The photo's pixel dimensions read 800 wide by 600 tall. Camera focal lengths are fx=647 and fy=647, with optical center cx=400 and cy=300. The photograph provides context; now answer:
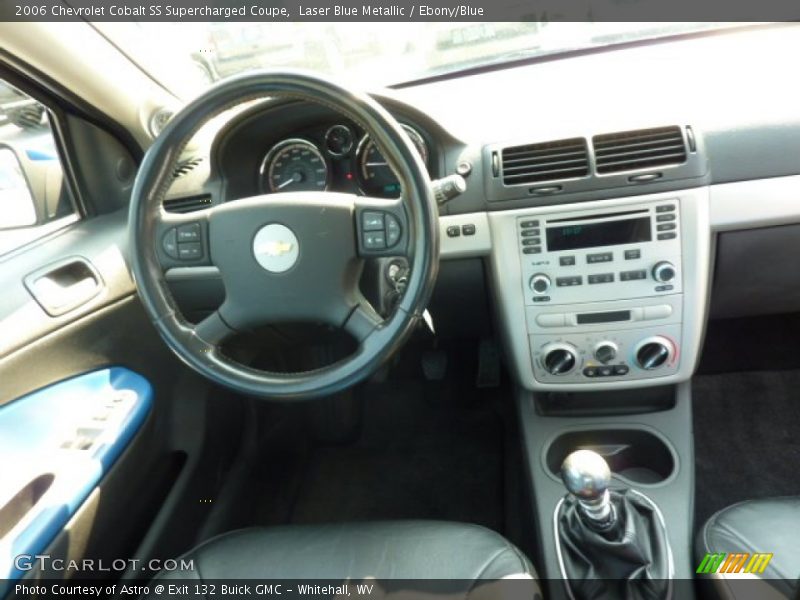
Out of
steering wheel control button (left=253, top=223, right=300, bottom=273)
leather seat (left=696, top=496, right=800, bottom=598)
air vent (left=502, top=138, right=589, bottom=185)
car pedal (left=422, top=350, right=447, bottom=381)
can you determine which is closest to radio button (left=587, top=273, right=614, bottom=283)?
air vent (left=502, top=138, right=589, bottom=185)

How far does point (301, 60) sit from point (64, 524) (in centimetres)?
119

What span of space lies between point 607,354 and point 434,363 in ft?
2.65

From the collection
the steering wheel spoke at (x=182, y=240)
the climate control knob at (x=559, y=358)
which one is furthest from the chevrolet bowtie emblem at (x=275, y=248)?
the climate control knob at (x=559, y=358)

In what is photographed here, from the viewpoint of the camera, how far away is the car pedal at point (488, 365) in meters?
2.33

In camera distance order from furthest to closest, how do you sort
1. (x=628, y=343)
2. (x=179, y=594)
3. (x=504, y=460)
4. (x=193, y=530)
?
1. (x=504, y=460)
2. (x=193, y=530)
3. (x=628, y=343)
4. (x=179, y=594)

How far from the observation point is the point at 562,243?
5.06 ft

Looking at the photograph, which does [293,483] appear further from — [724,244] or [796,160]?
[796,160]

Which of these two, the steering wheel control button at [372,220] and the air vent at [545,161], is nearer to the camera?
the steering wheel control button at [372,220]

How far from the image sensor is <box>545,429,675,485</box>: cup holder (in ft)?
5.49

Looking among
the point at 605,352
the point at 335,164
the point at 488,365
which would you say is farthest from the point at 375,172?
the point at 488,365

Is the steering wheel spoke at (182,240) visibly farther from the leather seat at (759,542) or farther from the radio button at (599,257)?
the leather seat at (759,542)

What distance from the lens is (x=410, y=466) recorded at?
2.28 meters
